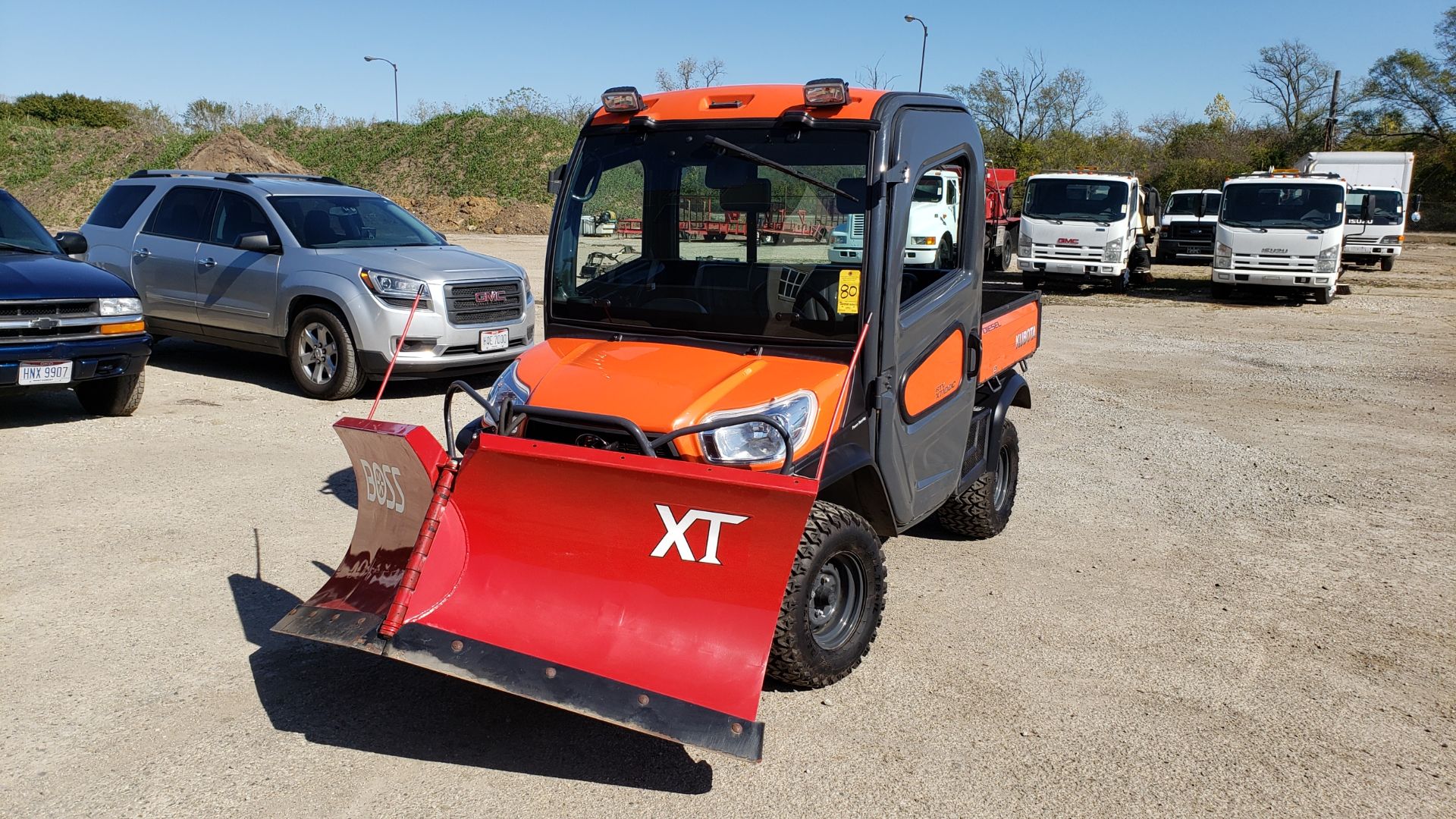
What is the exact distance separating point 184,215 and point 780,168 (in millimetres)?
8357

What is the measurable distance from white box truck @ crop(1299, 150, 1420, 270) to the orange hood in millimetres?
24972

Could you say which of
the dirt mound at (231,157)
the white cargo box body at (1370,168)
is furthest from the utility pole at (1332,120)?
the dirt mound at (231,157)

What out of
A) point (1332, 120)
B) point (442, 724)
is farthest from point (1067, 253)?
point (1332, 120)

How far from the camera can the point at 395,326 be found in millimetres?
9398

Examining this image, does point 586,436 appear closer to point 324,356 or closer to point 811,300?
point 811,300

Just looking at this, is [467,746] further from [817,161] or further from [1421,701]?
[1421,701]

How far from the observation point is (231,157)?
40.6m

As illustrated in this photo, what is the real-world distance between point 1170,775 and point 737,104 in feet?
10.2

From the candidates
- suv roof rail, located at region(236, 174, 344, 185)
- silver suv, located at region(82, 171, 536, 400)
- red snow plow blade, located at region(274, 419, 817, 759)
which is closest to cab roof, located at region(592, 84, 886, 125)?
red snow plow blade, located at region(274, 419, 817, 759)

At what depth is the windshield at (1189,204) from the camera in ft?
97.9

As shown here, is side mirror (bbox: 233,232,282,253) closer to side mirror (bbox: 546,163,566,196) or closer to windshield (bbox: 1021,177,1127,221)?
side mirror (bbox: 546,163,566,196)

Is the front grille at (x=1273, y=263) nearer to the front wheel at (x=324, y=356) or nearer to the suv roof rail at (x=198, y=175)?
the front wheel at (x=324, y=356)

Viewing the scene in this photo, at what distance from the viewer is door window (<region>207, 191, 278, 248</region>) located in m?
10.3

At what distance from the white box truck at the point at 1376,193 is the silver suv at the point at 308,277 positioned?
22.3 meters
